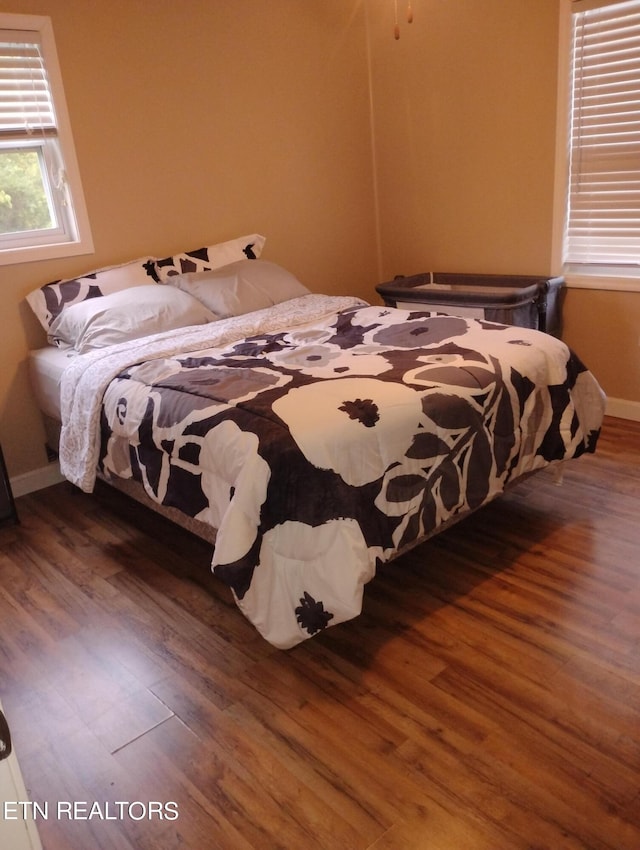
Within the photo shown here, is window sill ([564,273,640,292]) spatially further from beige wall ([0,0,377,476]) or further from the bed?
beige wall ([0,0,377,476])

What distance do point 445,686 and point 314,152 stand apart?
3.32 metres

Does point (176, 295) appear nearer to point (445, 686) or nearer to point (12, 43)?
point (12, 43)

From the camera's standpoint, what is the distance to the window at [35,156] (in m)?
3.01

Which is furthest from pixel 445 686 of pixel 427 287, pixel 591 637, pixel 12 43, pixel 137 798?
pixel 12 43

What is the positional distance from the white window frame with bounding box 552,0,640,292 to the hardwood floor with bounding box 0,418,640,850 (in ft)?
4.32

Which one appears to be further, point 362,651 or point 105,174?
point 105,174

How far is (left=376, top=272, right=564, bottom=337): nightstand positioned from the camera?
11.1 ft

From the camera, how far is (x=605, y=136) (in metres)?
3.31

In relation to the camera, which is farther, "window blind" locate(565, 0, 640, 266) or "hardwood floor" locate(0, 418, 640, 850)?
"window blind" locate(565, 0, 640, 266)

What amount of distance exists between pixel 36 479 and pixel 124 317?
38.3 inches

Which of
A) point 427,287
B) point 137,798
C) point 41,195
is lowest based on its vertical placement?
point 137,798

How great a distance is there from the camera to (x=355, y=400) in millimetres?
2045

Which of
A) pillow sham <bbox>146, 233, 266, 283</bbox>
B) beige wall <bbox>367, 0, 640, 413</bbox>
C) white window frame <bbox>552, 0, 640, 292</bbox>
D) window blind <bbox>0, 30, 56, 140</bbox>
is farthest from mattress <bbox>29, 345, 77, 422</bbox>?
white window frame <bbox>552, 0, 640, 292</bbox>

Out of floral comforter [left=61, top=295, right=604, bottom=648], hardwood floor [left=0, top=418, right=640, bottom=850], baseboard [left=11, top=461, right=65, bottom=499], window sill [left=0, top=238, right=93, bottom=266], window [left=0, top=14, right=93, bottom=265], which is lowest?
hardwood floor [left=0, top=418, right=640, bottom=850]
